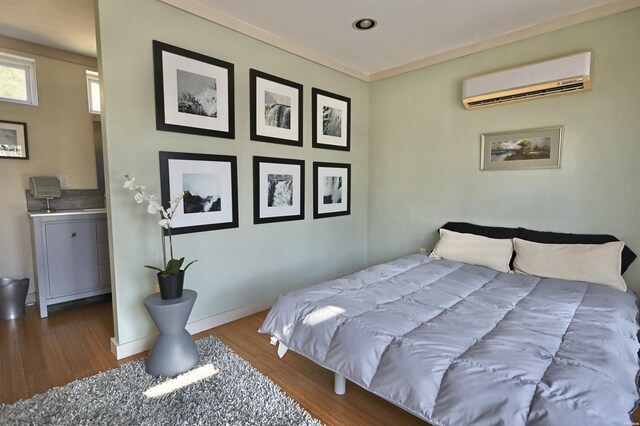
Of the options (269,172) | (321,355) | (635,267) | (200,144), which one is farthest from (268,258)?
(635,267)

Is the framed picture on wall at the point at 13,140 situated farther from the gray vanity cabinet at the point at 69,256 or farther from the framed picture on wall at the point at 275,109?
the framed picture on wall at the point at 275,109

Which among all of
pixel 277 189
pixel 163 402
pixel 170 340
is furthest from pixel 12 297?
pixel 277 189

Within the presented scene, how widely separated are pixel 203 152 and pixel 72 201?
2053 millimetres

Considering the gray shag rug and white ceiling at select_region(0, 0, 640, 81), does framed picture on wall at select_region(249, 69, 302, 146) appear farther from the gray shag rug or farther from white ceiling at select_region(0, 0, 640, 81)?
the gray shag rug

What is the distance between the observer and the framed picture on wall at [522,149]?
2803 millimetres

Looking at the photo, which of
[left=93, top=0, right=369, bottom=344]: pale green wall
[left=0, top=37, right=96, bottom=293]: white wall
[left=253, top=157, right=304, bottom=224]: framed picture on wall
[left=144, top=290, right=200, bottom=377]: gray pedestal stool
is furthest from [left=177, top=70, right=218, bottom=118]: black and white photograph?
[left=0, top=37, right=96, bottom=293]: white wall

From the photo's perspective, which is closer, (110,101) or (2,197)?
(110,101)

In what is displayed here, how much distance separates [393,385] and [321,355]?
45 centimetres

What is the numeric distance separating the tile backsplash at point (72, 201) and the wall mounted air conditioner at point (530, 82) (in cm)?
419

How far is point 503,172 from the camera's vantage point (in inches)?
122

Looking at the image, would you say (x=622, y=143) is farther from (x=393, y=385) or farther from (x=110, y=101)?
(x=110, y=101)

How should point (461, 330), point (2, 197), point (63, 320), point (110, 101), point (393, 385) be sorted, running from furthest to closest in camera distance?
1. point (2, 197)
2. point (63, 320)
3. point (110, 101)
4. point (461, 330)
5. point (393, 385)

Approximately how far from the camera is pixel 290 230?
3391 mm

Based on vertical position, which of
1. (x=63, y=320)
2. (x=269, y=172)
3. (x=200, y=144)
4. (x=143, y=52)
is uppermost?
(x=143, y=52)
